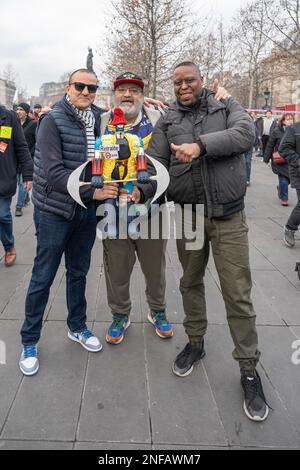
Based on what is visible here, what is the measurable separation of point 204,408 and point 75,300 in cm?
128

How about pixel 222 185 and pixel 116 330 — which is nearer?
pixel 222 185

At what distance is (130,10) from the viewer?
1116cm

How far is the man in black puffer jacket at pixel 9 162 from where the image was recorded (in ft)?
14.6

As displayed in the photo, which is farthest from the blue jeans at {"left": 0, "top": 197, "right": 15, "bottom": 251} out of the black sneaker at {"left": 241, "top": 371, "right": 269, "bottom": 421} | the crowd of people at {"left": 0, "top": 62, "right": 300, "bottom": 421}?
the black sneaker at {"left": 241, "top": 371, "right": 269, "bottom": 421}

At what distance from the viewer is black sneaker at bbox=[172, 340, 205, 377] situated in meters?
2.74

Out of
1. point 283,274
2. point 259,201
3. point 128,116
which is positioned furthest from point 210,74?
point 128,116

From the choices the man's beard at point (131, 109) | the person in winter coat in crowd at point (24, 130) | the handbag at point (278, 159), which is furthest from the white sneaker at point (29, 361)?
the handbag at point (278, 159)

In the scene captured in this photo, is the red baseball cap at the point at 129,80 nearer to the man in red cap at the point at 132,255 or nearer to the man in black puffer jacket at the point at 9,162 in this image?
the man in red cap at the point at 132,255

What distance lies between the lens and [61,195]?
2594 mm

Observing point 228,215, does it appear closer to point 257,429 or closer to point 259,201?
point 257,429

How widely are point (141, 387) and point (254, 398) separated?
75 centimetres

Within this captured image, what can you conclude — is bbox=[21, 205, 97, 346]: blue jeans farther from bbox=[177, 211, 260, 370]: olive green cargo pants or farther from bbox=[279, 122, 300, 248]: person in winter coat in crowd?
bbox=[279, 122, 300, 248]: person in winter coat in crowd

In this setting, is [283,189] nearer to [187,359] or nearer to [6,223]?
[6,223]

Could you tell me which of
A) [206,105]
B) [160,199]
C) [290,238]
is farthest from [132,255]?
[290,238]
